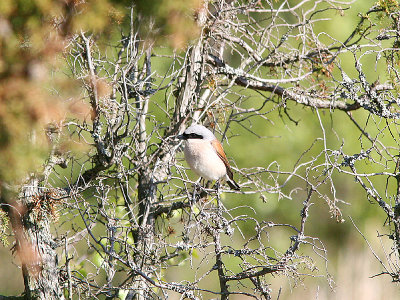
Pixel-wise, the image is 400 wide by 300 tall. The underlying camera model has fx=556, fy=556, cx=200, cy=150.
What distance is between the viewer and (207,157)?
4.57 m

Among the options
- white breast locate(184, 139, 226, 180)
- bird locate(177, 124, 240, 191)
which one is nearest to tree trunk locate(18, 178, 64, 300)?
bird locate(177, 124, 240, 191)

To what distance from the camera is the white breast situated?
4.52 m

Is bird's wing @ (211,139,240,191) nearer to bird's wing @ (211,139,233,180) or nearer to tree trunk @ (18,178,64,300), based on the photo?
bird's wing @ (211,139,233,180)

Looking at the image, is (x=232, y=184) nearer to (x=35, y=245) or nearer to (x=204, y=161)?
(x=204, y=161)

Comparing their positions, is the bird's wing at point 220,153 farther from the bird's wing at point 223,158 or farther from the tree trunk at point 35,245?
the tree trunk at point 35,245

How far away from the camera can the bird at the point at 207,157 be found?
4.39 meters

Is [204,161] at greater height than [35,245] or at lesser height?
greater

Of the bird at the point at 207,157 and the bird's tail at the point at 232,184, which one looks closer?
the bird at the point at 207,157

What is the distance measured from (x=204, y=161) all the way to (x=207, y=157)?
0.14ft

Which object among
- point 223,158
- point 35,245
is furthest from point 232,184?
point 35,245

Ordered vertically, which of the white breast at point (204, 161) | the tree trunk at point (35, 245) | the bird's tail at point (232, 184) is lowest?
the tree trunk at point (35, 245)

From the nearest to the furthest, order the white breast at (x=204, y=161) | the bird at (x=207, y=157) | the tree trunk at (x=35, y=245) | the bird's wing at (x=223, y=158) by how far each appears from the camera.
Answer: the tree trunk at (x=35, y=245)
the bird at (x=207, y=157)
the white breast at (x=204, y=161)
the bird's wing at (x=223, y=158)

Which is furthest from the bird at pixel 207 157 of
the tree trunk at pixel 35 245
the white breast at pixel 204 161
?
the tree trunk at pixel 35 245

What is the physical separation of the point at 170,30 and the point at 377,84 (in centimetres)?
217
